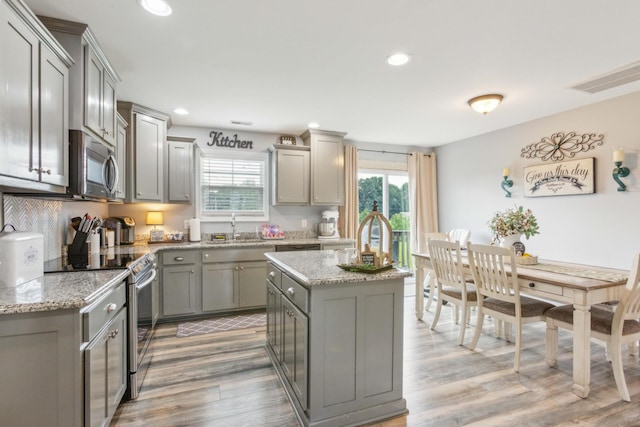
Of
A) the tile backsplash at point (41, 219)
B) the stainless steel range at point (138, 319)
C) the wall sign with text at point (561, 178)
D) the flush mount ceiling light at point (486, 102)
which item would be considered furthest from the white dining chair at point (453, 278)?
the tile backsplash at point (41, 219)

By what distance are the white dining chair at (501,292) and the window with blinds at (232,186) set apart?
10.0 ft

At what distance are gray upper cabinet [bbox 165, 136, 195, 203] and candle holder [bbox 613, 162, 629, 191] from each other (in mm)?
4887

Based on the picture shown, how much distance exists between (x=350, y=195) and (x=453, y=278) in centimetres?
224

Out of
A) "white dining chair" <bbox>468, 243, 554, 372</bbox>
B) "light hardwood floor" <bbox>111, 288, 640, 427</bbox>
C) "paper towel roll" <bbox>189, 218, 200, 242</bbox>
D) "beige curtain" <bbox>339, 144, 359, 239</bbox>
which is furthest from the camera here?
"beige curtain" <bbox>339, 144, 359, 239</bbox>

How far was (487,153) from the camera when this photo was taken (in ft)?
15.7

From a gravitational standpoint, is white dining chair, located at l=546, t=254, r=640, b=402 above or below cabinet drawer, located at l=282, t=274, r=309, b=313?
below

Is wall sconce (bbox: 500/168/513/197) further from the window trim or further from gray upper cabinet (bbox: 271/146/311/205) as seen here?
the window trim

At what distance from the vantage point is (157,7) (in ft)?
6.13

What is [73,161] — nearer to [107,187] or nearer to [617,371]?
[107,187]

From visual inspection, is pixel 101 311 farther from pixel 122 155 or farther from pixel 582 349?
pixel 582 349

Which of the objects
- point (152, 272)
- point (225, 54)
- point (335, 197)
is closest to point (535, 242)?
point (335, 197)

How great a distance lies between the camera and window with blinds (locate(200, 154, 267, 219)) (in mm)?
4492

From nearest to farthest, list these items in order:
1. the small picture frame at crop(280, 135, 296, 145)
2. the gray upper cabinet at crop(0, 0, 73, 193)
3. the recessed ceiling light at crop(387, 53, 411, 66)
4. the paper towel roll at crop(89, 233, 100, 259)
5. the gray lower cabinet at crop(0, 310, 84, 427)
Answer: the gray lower cabinet at crop(0, 310, 84, 427) → the gray upper cabinet at crop(0, 0, 73, 193) → the recessed ceiling light at crop(387, 53, 411, 66) → the paper towel roll at crop(89, 233, 100, 259) → the small picture frame at crop(280, 135, 296, 145)

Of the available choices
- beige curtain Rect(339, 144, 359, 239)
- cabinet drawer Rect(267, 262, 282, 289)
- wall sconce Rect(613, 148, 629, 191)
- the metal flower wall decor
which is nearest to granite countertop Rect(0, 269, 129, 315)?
cabinet drawer Rect(267, 262, 282, 289)
